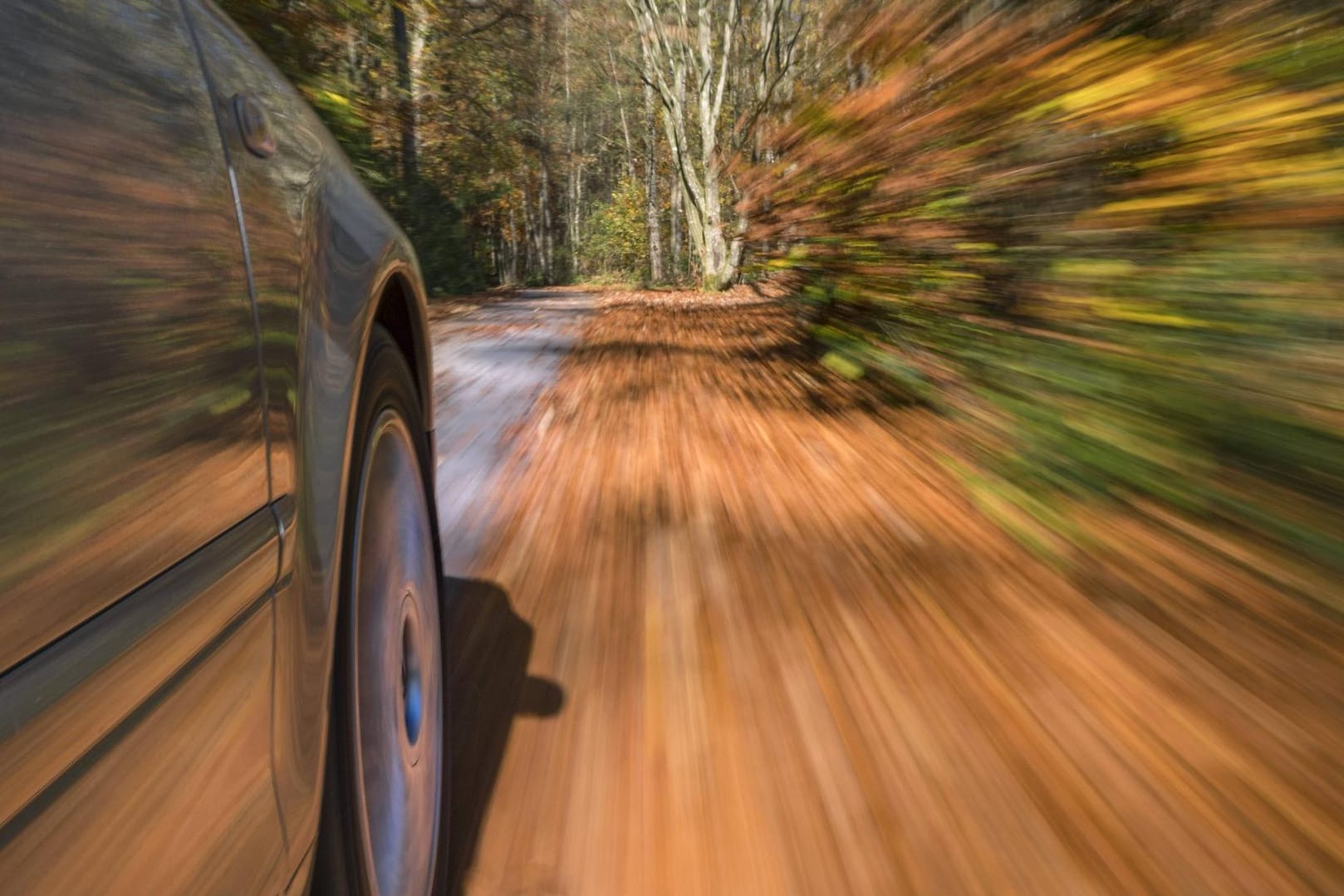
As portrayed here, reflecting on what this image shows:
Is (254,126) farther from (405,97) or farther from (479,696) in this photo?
(405,97)

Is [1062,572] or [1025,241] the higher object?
[1025,241]

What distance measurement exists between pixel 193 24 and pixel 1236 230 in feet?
11.5

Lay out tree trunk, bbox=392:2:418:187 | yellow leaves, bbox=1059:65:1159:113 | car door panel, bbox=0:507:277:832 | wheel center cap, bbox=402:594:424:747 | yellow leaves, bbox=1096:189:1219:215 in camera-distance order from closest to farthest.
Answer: car door panel, bbox=0:507:277:832
wheel center cap, bbox=402:594:424:747
yellow leaves, bbox=1096:189:1219:215
yellow leaves, bbox=1059:65:1159:113
tree trunk, bbox=392:2:418:187

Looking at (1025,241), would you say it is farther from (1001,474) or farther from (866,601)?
(866,601)

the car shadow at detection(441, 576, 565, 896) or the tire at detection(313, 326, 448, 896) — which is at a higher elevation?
the tire at detection(313, 326, 448, 896)

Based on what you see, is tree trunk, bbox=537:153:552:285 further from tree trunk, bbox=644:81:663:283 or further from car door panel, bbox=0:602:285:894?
car door panel, bbox=0:602:285:894

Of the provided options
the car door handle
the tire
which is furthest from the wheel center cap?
the car door handle

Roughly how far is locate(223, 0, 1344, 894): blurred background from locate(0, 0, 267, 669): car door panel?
52.1 inches

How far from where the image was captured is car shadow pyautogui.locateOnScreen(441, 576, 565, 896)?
2.30 metres

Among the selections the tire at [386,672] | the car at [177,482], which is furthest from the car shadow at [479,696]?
the car at [177,482]

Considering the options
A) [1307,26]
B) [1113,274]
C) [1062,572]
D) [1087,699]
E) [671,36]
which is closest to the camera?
[1087,699]

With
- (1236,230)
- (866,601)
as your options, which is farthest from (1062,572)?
(1236,230)

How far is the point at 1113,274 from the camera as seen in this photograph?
4.33 meters

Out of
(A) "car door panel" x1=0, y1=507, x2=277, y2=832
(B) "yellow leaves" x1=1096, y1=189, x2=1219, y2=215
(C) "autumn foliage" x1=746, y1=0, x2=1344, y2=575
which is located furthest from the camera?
(B) "yellow leaves" x1=1096, y1=189, x2=1219, y2=215
